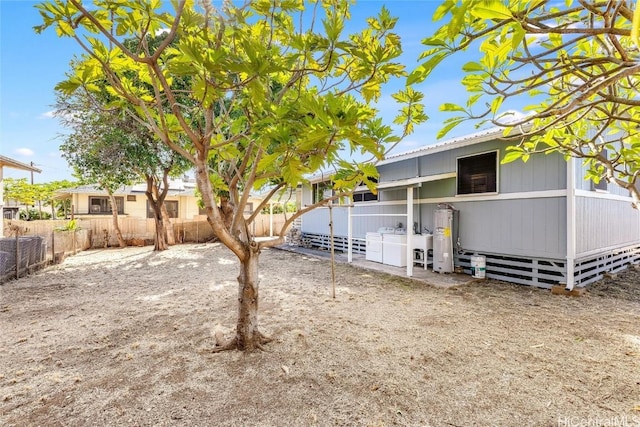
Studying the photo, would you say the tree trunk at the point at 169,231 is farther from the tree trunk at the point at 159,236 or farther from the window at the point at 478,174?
the window at the point at 478,174

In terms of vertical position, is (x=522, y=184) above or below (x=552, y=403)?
above

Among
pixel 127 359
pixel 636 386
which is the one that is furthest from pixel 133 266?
pixel 636 386

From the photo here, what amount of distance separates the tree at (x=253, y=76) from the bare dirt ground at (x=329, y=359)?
0.80 metres

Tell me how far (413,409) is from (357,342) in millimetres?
1259

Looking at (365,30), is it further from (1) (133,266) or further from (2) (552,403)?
(1) (133,266)

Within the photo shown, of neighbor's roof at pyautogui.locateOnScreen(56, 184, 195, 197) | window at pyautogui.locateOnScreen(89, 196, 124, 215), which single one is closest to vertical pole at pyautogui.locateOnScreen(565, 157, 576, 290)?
neighbor's roof at pyautogui.locateOnScreen(56, 184, 195, 197)

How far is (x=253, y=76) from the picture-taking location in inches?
68.8

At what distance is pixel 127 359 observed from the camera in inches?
122

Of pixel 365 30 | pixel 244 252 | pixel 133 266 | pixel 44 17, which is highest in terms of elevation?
pixel 365 30

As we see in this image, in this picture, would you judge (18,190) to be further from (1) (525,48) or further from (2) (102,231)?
(1) (525,48)

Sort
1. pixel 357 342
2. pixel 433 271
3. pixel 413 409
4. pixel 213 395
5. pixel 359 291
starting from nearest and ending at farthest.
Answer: pixel 413 409 < pixel 213 395 < pixel 357 342 < pixel 359 291 < pixel 433 271

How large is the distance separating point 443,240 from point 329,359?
5.01m

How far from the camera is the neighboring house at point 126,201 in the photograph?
19.2 metres

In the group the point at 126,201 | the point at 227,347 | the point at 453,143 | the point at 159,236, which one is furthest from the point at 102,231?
the point at 453,143
